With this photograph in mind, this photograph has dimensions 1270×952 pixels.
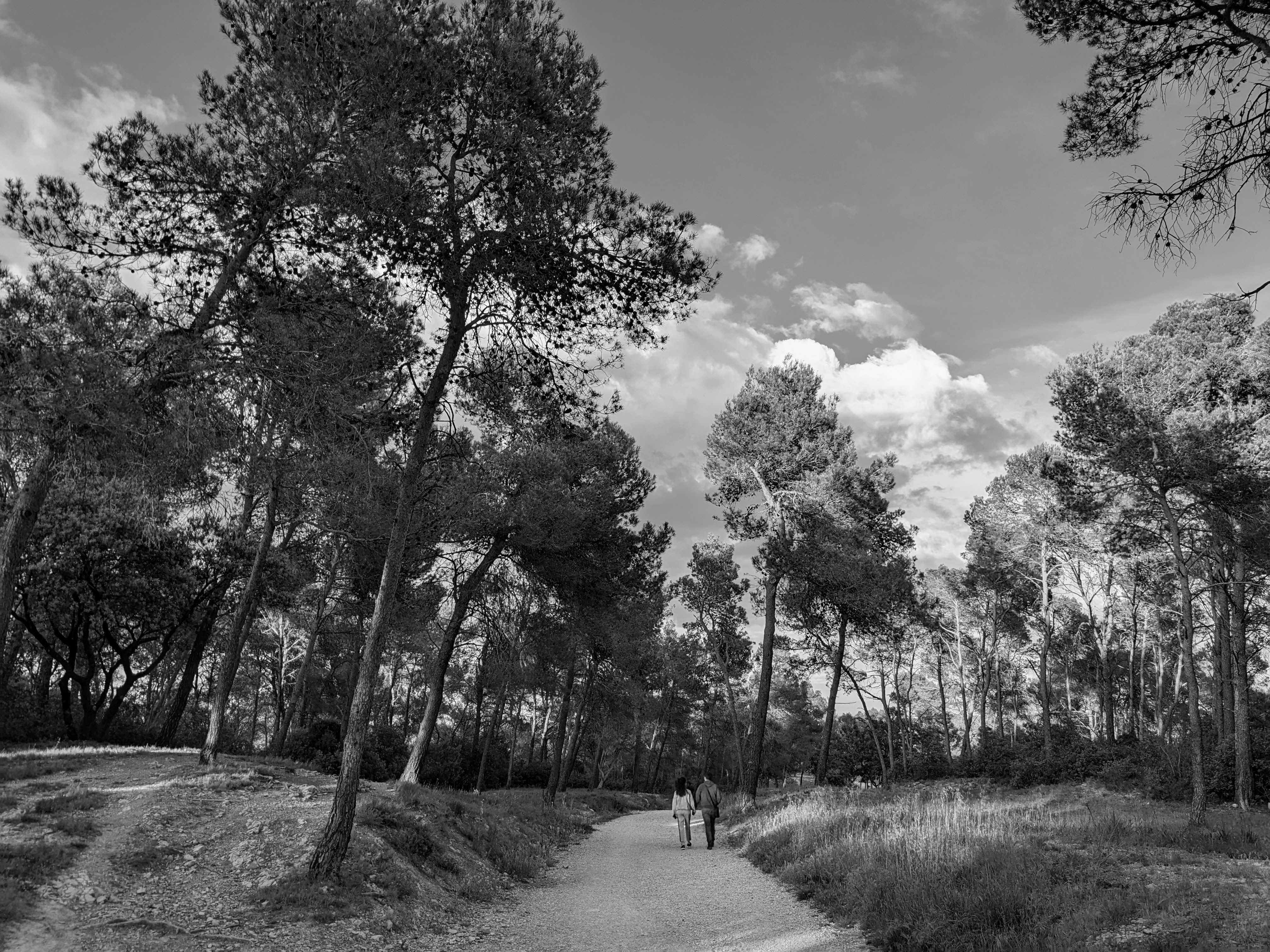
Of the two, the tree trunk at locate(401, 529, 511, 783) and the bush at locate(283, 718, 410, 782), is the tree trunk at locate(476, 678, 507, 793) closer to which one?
the bush at locate(283, 718, 410, 782)

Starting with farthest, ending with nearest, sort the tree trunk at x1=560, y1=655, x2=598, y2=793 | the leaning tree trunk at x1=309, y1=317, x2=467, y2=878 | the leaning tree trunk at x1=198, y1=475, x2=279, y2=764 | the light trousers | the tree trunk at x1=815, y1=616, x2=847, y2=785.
A: the tree trunk at x1=560, y1=655, x2=598, y2=793
the tree trunk at x1=815, y1=616, x2=847, y2=785
the light trousers
the leaning tree trunk at x1=198, y1=475, x2=279, y2=764
the leaning tree trunk at x1=309, y1=317, x2=467, y2=878

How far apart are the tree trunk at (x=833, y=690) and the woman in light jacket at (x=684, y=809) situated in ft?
37.7

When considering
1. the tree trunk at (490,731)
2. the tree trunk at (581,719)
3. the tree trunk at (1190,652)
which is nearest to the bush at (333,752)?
the tree trunk at (490,731)

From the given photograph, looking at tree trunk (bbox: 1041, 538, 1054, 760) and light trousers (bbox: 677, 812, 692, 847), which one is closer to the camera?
light trousers (bbox: 677, 812, 692, 847)

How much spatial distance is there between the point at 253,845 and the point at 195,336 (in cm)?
573

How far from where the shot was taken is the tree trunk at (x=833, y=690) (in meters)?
26.6

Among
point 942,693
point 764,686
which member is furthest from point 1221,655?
point 942,693

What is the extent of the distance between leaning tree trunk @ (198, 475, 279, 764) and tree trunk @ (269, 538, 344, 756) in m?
6.86

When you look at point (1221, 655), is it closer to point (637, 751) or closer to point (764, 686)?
point (764, 686)

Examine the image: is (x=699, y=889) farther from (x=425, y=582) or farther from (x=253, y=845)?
(x=425, y=582)

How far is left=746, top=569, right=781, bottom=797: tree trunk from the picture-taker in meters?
19.3

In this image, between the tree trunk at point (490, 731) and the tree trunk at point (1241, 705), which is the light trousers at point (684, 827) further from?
the tree trunk at point (1241, 705)

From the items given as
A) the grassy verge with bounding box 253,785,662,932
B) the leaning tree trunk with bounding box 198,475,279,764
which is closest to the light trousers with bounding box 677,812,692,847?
the grassy verge with bounding box 253,785,662,932

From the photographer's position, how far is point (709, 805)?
1456 cm
